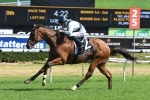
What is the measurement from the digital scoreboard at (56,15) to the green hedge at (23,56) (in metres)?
2.51

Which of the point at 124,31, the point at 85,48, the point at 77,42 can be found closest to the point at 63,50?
the point at 77,42

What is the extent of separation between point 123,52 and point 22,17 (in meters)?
13.9

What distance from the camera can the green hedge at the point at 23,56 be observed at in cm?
2458

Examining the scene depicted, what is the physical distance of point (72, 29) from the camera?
12.7m

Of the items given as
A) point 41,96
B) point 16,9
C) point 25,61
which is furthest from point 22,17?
point 41,96

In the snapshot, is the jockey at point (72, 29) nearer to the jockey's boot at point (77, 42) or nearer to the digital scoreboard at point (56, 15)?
the jockey's boot at point (77, 42)

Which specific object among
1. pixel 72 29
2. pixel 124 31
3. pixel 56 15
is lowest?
pixel 124 31

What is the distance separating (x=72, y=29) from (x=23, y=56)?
12.6 meters

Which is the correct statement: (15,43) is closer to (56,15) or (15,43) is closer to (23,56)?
(23,56)

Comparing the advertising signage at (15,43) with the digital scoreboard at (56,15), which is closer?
the advertising signage at (15,43)

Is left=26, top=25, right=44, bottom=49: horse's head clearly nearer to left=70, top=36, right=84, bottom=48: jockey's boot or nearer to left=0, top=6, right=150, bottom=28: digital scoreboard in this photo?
left=70, top=36, right=84, bottom=48: jockey's boot

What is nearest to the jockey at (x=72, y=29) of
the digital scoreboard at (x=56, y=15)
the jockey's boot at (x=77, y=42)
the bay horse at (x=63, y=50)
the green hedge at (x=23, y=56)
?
the jockey's boot at (x=77, y=42)

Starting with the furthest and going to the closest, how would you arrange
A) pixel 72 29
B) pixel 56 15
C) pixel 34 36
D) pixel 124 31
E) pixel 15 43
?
pixel 124 31
pixel 56 15
pixel 15 43
pixel 34 36
pixel 72 29

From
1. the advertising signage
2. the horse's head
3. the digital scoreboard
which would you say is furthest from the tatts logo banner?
the horse's head
